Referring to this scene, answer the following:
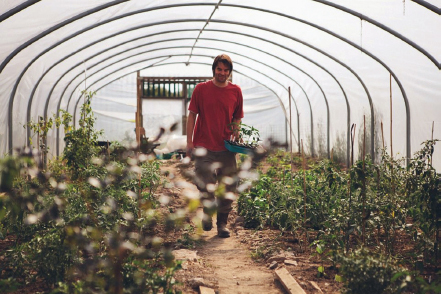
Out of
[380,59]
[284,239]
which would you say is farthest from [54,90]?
[284,239]

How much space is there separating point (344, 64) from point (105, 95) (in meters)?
8.09

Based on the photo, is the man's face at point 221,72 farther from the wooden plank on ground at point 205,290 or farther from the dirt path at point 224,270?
the wooden plank on ground at point 205,290

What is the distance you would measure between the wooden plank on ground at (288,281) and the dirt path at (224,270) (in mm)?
67

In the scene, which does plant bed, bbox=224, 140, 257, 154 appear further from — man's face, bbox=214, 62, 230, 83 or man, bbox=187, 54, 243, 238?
man's face, bbox=214, 62, 230, 83

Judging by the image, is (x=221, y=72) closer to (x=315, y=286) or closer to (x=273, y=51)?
(x=315, y=286)

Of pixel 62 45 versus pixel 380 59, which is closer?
pixel 380 59

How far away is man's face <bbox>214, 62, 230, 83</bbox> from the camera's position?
452 cm

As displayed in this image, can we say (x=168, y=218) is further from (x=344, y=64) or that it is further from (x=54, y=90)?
(x=54, y=90)

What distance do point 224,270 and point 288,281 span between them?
669 millimetres

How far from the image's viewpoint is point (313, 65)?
10.9m

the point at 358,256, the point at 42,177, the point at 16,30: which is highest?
the point at 16,30

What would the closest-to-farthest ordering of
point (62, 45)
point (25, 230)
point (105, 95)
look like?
point (25, 230) → point (62, 45) → point (105, 95)

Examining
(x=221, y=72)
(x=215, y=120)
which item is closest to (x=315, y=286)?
(x=215, y=120)

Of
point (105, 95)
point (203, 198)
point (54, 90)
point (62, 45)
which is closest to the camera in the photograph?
point (203, 198)
